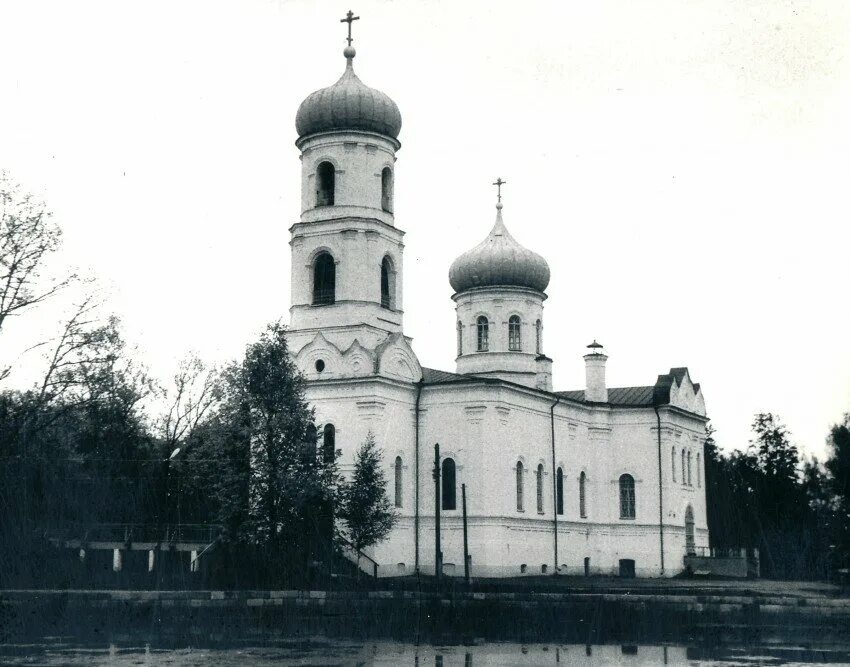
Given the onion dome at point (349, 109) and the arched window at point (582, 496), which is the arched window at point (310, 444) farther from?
the arched window at point (582, 496)

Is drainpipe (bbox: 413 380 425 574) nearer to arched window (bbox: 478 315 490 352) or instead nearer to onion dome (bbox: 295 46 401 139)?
arched window (bbox: 478 315 490 352)

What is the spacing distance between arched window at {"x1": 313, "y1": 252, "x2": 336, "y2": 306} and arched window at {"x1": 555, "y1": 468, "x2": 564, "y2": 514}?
1363cm

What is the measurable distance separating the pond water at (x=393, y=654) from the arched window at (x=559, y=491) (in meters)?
27.1

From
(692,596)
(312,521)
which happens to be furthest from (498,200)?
(692,596)

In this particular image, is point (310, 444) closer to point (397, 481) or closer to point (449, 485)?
point (397, 481)

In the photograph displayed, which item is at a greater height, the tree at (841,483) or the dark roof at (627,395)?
the dark roof at (627,395)

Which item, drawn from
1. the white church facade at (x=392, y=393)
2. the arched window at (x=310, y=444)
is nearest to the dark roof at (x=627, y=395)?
the white church facade at (x=392, y=393)

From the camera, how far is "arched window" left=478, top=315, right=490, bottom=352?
56.2m

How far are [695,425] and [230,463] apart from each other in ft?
95.3

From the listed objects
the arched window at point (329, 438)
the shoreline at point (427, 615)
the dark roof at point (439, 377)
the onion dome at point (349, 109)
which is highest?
the onion dome at point (349, 109)

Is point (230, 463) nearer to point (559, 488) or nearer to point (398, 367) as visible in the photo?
point (398, 367)

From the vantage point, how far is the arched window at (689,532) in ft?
189

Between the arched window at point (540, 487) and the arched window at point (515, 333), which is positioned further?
the arched window at point (515, 333)

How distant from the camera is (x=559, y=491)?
173ft
